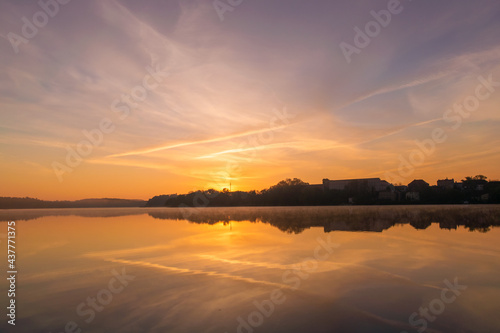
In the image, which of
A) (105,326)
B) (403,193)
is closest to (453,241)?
(105,326)

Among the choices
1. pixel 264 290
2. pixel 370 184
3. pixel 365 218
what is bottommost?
pixel 264 290

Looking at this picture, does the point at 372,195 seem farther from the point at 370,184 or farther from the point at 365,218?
the point at 365,218

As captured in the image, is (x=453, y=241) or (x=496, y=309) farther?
(x=453, y=241)

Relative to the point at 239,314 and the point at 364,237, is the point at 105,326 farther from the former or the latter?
the point at 364,237

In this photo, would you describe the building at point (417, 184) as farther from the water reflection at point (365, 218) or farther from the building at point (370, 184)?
the water reflection at point (365, 218)

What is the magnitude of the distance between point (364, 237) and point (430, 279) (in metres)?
12.8

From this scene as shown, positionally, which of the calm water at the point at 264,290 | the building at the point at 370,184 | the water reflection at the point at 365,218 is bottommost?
the calm water at the point at 264,290

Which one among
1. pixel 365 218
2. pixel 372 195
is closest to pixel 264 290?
pixel 365 218

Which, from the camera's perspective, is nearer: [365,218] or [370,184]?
[365,218]

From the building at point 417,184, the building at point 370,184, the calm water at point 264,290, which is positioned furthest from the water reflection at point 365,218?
the building at point 417,184

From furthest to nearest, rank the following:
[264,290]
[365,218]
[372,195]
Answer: [372,195], [365,218], [264,290]

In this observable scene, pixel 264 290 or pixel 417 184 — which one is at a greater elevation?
pixel 417 184

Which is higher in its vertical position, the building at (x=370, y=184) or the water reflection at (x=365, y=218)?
the building at (x=370, y=184)

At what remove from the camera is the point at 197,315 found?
30.0 ft
